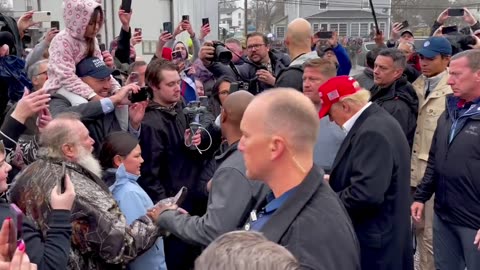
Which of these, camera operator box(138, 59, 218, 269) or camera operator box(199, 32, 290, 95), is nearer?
camera operator box(138, 59, 218, 269)

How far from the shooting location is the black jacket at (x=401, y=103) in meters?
5.14

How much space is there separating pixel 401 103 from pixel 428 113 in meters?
0.26

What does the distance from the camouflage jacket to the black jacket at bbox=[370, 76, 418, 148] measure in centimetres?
306

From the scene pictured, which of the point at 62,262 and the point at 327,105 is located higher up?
the point at 327,105

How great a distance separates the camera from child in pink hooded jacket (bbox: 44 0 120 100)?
3.89 meters

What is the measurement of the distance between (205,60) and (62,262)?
4.21 m

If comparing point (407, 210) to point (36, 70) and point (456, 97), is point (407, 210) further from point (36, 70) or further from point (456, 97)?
point (36, 70)

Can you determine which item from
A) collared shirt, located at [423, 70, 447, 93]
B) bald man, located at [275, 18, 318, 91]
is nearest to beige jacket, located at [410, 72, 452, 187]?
collared shirt, located at [423, 70, 447, 93]

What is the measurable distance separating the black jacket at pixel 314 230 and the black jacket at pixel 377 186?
1.16 metres

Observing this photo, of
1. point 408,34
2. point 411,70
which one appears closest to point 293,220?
point 411,70

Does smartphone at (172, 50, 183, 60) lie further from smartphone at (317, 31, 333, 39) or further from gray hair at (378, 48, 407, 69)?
smartphone at (317, 31, 333, 39)

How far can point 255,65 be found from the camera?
6688 millimetres

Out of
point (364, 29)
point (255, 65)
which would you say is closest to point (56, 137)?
point (255, 65)

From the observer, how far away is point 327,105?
11.7ft
